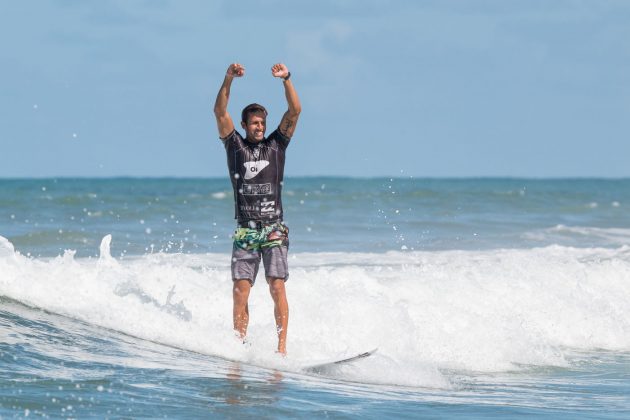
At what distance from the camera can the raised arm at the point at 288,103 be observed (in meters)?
7.20

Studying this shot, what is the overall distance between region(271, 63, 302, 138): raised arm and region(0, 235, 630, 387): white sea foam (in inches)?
68.3

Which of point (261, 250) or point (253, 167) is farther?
point (261, 250)

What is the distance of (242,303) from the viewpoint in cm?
756

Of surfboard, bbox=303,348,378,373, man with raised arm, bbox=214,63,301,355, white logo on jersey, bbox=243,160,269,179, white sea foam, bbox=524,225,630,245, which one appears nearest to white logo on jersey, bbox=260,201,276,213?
man with raised arm, bbox=214,63,301,355

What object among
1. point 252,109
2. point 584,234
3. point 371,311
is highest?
point 584,234

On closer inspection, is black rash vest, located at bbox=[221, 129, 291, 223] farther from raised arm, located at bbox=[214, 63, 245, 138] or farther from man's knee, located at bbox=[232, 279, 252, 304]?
man's knee, located at bbox=[232, 279, 252, 304]

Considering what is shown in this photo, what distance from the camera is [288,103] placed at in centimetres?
734

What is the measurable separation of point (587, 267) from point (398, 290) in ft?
12.4

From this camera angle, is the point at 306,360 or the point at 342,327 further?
the point at 342,327

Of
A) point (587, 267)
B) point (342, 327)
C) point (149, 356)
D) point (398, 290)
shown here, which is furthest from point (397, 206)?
point (149, 356)

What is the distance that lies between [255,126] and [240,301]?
4.45 feet

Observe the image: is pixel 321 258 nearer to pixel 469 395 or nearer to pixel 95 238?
pixel 95 238

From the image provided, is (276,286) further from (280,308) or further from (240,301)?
(240,301)

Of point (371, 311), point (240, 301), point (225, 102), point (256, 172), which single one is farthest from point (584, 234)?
point (225, 102)
